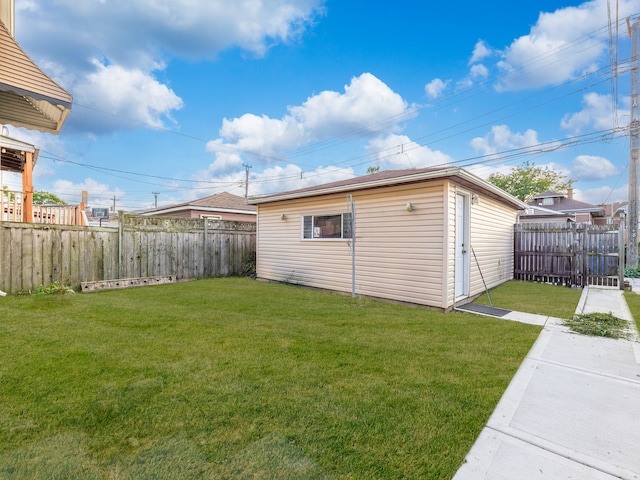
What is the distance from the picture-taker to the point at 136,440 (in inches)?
74.0

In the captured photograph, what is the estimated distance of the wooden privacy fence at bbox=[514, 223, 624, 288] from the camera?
315 inches

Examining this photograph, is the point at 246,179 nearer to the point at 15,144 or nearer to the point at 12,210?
the point at 15,144

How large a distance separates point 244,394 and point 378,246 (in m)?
4.71

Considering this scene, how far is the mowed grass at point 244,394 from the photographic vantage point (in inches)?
67.7

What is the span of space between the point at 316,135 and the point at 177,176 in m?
19.2

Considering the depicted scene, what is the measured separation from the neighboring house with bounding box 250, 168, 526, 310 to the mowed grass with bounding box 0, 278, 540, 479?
1525mm

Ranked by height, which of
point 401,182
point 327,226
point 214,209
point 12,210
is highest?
point 214,209

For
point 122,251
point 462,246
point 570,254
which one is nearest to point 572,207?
point 570,254

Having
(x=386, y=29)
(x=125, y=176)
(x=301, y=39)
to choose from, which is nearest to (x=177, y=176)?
(x=125, y=176)

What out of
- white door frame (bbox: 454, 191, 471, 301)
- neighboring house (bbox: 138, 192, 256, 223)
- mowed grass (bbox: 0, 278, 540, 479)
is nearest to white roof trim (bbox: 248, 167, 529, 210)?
white door frame (bbox: 454, 191, 471, 301)

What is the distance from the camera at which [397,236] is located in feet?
20.8

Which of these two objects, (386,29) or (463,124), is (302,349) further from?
(463,124)

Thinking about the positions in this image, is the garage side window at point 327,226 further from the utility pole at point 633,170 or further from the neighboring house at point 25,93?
the utility pole at point 633,170

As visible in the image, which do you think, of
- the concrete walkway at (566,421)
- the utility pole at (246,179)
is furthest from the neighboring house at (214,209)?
the utility pole at (246,179)
